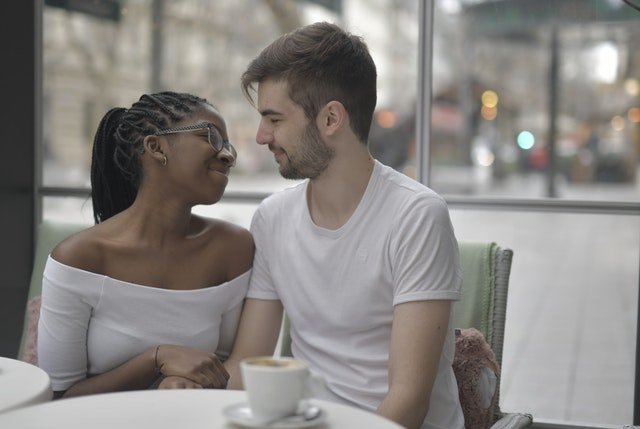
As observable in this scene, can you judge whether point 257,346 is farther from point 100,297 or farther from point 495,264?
point 495,264

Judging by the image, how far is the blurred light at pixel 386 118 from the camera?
2227cm

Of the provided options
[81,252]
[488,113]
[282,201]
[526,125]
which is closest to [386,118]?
[488,113]

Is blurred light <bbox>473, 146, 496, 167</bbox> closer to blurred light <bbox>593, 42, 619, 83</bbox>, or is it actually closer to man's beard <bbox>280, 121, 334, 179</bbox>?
blurred light <bbox>593, 42, 619, 83</bbox>

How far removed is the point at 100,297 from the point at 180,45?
271 centimetres

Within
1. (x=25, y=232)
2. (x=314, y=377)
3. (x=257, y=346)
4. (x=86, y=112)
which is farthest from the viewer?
(x=86, y=112)

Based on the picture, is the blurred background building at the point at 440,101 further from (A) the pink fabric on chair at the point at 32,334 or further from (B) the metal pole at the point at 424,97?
(A) the pink fabric on chair at the point at 32,334

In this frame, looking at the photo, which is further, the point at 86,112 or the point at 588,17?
the point at 86,112

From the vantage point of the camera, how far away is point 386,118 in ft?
74.9

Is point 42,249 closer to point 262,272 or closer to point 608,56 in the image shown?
point 262,272

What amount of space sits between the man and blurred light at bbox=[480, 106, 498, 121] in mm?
22560

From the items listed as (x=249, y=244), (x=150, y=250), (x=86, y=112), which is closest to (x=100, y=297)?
(x=150, y=250)

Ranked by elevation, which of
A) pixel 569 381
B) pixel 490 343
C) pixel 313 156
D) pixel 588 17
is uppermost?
pixel 588 17

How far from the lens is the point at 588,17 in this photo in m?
2.96

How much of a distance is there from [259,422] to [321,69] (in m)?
0.92
